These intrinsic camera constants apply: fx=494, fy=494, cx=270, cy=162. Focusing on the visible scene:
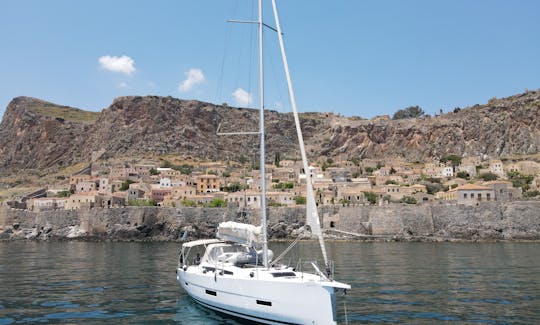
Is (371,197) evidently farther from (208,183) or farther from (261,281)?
(261,281)

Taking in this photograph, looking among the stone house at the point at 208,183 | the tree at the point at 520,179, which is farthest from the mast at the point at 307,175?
the stone house at the point at 208,183

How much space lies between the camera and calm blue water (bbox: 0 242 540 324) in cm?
1605

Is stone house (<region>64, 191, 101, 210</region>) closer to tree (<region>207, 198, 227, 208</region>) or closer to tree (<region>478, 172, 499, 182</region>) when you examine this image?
tree (<region>207, 198, 227, 208</region>)

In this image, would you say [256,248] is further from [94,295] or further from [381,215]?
[381,215]

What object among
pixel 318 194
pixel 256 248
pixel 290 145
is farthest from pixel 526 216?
pixel 290 145

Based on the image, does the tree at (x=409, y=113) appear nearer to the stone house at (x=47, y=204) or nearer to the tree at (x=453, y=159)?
the tree at (x=453, y=159)

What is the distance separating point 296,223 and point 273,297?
2106 inches

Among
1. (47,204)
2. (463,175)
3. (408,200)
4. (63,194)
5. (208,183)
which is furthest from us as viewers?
(463,175)

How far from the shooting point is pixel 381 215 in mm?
62219

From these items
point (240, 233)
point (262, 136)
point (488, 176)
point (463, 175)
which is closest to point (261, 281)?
point (240, 233)

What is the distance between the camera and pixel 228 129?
16288 centimetres

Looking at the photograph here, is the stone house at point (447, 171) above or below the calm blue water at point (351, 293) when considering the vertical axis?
above

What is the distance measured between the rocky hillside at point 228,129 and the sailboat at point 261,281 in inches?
4566

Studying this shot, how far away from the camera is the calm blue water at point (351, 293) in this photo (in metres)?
16.0
